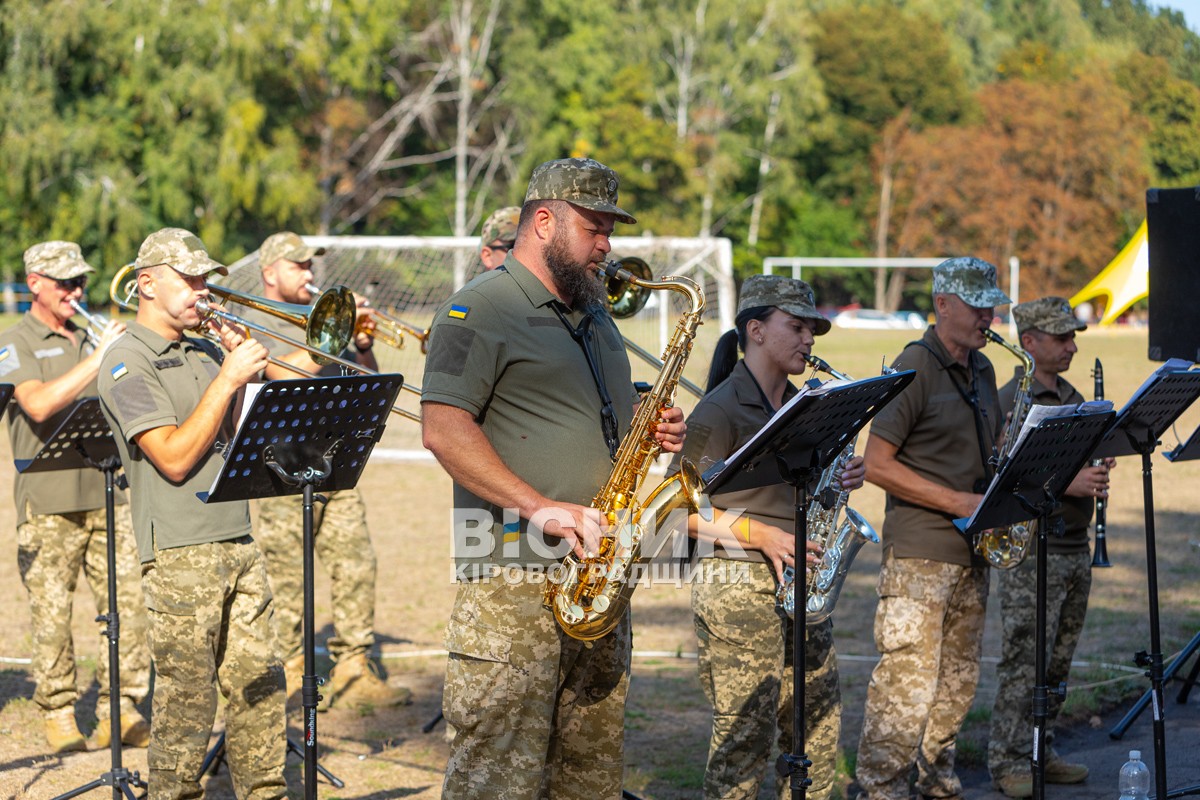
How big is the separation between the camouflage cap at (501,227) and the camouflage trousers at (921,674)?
8.70ft

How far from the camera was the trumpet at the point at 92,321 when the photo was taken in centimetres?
626

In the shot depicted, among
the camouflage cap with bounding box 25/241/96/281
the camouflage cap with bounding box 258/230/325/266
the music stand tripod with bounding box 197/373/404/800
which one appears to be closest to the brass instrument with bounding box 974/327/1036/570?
the music stand tripod with bounding box 197/373/404/800

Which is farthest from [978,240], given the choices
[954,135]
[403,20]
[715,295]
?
[715,295]

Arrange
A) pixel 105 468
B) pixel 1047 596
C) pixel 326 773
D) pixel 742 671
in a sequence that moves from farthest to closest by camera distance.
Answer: pixel 1047 596 < pixel 326 773 < pixel 105 468 < pixel 742 671

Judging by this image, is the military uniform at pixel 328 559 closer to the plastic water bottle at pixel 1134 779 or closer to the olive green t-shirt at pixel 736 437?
the olive green t-shirt at pixel 736 437

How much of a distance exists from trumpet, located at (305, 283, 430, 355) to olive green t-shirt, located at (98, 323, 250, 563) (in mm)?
1849

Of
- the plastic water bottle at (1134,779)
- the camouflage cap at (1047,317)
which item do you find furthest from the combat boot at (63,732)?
the camouflage cap at (1047,317)

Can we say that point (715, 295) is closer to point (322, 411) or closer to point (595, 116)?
point (322, 411)

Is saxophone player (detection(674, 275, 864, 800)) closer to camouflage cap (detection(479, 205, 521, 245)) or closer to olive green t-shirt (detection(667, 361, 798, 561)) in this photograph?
olive green t-shirt (detection(667, 361, 798, 561))

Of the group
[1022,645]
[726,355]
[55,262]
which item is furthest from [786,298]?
[55,262]

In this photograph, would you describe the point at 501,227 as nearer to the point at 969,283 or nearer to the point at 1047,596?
the point at 969,283

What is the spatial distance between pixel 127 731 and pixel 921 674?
3.84m

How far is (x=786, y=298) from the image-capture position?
499cm

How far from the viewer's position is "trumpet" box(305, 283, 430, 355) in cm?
692
